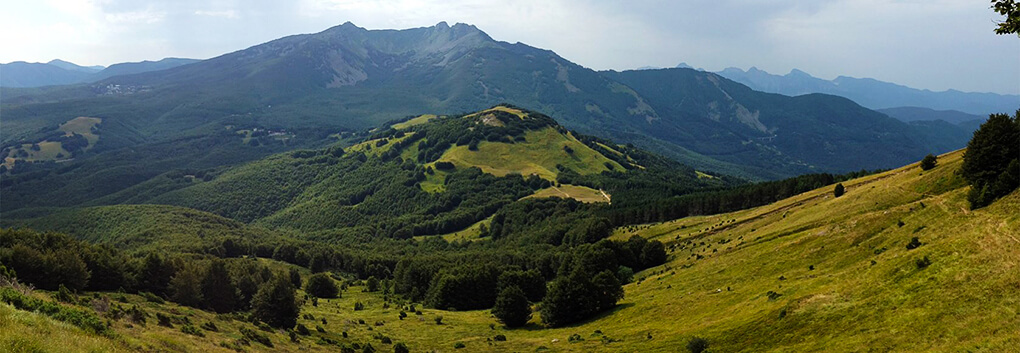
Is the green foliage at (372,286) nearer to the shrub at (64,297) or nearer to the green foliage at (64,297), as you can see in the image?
the green foliage at (64,297)

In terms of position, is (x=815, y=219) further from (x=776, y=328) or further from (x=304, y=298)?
(x=304, y=298)

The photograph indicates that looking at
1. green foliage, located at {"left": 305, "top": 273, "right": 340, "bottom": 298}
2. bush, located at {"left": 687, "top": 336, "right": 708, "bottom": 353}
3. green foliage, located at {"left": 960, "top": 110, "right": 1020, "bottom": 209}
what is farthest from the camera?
green foliage, located at {"left": 305, "top": 273, "right": 340, "bottom": 298}

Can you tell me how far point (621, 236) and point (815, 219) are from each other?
221 ft

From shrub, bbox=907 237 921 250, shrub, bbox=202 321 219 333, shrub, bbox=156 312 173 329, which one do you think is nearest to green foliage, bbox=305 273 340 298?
shrub, bbox=202 321 219 333

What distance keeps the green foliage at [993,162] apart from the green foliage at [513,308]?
5903 cm

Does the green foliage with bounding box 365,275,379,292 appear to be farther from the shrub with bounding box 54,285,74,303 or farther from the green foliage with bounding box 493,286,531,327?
the shrub with bounding box 54,285,74,303

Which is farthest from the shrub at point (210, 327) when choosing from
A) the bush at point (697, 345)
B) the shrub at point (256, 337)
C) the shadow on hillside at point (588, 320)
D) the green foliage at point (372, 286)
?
the green foliage at point (372, 286)

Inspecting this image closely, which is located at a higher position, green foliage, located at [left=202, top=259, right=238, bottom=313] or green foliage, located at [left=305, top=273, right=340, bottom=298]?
green foliage, located at [left=202, top=259, right=238, bottom=313]

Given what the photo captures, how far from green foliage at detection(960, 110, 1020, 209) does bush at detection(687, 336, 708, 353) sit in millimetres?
30828

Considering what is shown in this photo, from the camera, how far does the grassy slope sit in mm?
33062

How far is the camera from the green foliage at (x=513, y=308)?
8331 cm

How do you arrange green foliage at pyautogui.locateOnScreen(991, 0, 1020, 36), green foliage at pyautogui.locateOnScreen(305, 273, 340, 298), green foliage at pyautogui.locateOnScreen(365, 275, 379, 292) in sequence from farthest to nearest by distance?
A: green foliage at pyautogui.locateOnScreen(365, 275, 379, 292)
green foliage at pyautogui.locateOnScreen(305, 273, 340, 298)
green foliage at pyautogui.locateOnScreen(991, 0, 1020, 36)

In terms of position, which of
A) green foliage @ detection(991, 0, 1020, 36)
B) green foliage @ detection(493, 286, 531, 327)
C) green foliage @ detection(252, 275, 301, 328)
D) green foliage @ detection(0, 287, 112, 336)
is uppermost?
green foliage @ detection(991, 0, 1020, 36)

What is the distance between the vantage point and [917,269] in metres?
40.2
